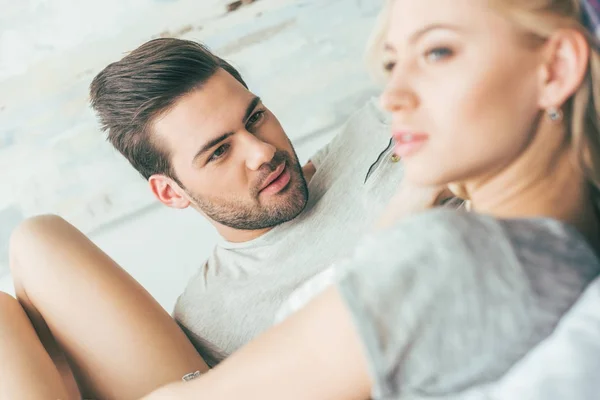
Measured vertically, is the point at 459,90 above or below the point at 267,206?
above

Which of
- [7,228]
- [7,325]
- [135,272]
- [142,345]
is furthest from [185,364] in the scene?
[7,228]

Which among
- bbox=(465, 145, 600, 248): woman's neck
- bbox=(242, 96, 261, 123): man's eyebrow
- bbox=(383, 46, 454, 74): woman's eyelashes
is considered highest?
bbox=(383, 46, 454, 74): woman's eyelashes

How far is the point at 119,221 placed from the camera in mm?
1457

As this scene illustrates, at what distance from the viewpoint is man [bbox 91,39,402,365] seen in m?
1.13

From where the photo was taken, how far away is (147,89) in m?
1.16

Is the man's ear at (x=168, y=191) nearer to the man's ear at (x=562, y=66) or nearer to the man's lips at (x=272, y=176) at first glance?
the man's lips at (x=272, y=176)

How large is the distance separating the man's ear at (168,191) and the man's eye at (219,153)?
126mm

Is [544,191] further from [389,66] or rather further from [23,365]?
[23,365]

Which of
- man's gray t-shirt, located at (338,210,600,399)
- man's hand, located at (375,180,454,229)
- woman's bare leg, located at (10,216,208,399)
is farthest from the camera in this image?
woman's bare leg, located at (10,216,208,399)

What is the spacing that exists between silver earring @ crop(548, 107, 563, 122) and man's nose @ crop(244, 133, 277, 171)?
0.64 meters

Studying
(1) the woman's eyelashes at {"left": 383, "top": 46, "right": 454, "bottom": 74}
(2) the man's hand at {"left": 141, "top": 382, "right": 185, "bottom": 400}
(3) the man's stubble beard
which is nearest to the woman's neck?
(1) the woman's eyelashes at {"left": 383, "top": 46, "right": 454, "bottom": 74}

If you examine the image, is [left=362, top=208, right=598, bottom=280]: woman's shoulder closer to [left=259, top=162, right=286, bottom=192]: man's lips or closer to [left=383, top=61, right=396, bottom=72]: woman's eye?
[left=383, top=61, right=396, bottom=72]: woman's eye

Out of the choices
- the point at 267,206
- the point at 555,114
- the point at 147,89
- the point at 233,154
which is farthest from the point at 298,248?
the point at 555,114

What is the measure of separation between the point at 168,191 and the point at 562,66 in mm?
891
